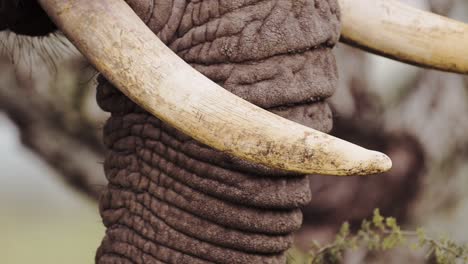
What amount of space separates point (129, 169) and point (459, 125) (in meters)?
2.54

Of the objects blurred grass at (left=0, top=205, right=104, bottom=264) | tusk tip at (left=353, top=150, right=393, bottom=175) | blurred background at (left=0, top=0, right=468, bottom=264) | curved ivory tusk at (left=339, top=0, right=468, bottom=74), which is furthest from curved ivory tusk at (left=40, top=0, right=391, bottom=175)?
blurred grass at (left=0, top=205, right=104, bottom=264)

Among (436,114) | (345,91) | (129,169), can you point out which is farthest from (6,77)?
(129,169)

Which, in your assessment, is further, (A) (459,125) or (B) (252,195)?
(A) (459,125)

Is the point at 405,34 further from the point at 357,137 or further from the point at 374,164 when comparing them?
the point at 357,137

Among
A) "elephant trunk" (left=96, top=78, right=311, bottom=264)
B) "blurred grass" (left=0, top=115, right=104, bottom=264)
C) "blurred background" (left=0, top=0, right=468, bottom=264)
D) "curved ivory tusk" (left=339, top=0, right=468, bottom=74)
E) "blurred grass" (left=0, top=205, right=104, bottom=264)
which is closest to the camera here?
"elephant trunk" (left=96, top=78, right=311, bottom=264)

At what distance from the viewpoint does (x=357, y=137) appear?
4254 mm

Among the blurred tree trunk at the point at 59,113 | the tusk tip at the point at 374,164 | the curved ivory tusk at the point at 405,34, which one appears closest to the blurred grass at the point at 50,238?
the blurred tree trunk at the point at 59,113

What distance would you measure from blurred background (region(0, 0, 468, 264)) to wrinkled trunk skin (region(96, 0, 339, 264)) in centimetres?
201

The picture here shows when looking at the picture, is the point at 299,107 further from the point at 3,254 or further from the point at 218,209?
the point at 3,254

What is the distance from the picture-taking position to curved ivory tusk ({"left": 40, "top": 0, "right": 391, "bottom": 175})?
1481 mm

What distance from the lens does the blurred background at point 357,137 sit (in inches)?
165

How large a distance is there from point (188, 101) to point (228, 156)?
0.17 meters

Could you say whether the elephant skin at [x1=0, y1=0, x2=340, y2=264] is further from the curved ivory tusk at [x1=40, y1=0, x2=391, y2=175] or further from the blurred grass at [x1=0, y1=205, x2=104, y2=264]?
the blurred grass at [x1=0, y1=205, x2=104, y2=264]

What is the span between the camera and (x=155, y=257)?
1.82m
